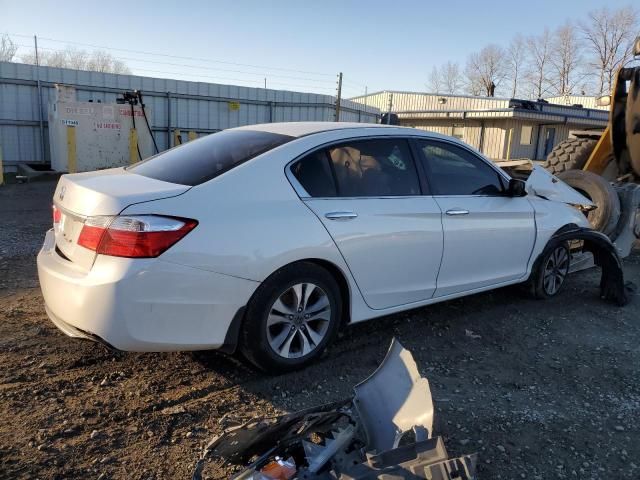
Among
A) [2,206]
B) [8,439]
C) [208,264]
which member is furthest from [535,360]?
[2,206]

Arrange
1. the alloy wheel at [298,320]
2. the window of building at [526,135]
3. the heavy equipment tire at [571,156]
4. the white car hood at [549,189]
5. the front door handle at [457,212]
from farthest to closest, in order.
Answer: the window of building at [526,135] → the heavy equipment tire at [571,156] → the white car hood at [549,189] → the front door handle at [457,212] → the alloy wheel at [298,320]

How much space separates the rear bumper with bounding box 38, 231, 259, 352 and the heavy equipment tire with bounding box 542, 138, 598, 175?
6792mm

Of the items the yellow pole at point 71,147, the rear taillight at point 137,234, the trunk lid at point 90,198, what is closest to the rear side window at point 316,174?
the trunk lid at point 90,198

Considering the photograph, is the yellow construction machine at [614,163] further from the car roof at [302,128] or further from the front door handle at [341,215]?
the front door handle at [341,215]

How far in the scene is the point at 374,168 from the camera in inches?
157

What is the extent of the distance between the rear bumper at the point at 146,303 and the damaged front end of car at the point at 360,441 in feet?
2.33

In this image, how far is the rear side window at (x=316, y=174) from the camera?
3578 mm

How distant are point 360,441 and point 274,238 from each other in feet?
4.08

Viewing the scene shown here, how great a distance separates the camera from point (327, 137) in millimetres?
3814

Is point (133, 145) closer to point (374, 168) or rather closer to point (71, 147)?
point (71, 147)

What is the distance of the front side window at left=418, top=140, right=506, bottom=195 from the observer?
4301 millimetres

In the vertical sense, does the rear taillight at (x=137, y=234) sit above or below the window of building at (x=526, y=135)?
below

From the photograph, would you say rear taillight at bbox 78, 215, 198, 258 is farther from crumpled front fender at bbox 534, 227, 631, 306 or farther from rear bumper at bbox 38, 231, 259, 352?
crumpled front fender at bbox 534, 227, 631, 306

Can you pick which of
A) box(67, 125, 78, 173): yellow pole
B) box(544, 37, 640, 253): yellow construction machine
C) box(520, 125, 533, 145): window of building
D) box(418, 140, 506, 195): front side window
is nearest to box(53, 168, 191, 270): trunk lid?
box(418, 140, 506, 195): front side window
